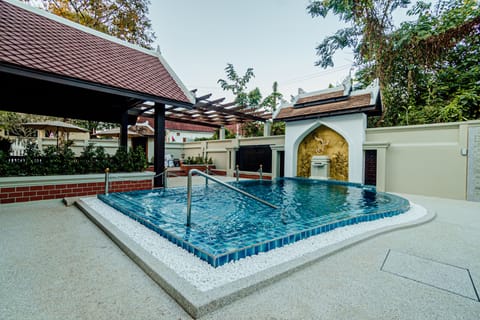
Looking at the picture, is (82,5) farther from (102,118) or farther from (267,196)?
(267,196)

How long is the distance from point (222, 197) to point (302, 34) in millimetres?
13511

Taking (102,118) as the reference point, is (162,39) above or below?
above

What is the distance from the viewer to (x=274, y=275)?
239 cm

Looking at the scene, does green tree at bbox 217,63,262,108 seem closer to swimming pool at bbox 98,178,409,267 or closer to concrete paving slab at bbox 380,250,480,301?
swimming pool at bbox 98,178,409,267

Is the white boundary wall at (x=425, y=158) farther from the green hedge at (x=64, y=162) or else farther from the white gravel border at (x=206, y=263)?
the green hedge at (x=64, y=162)

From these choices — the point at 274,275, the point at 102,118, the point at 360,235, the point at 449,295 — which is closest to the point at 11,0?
the point at 102,118

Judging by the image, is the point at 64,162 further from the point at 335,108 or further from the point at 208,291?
the point at 335,108

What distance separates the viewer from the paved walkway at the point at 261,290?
192cm

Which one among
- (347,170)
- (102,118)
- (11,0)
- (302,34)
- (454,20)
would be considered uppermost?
(302,34)

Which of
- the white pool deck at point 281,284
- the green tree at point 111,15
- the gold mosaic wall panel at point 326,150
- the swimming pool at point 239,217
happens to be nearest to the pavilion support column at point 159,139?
the swimming pool at point 239,217

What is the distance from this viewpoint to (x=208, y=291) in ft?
6.77

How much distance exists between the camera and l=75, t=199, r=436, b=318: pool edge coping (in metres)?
1.94

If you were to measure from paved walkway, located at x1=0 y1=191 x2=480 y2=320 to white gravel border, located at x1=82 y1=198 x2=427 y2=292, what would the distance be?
267mm

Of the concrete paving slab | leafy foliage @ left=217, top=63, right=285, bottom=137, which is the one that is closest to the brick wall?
the concrete paving slab
